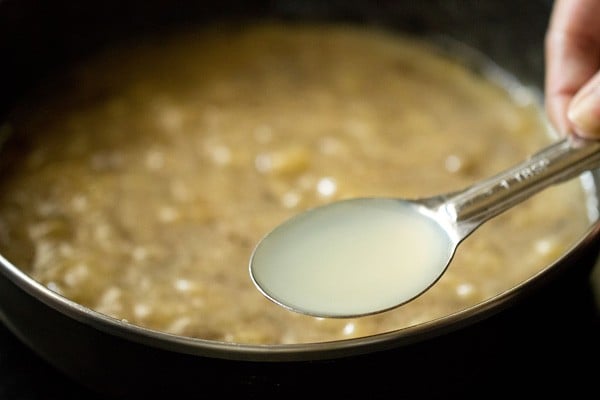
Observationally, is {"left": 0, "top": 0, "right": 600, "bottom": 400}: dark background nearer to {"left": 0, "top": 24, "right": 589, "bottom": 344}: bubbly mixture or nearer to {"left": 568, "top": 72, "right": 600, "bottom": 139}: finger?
{"left": 0, "top": 24, "right": 589, "bottom": 344}: bubbly mixture

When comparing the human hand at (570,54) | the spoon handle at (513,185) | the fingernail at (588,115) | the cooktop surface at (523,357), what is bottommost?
the cooktop surface at (523,357)

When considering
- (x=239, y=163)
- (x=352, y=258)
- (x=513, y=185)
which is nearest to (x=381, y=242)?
(x=352, y=258)

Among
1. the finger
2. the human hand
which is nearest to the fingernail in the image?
the finger

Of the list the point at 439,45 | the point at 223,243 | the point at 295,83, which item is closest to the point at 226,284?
the point at 223,243

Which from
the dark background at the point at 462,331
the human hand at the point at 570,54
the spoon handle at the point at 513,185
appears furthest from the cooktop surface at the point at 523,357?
the human hand at the point at 570,54

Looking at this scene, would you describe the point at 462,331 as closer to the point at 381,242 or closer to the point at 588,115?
the point at 381,242

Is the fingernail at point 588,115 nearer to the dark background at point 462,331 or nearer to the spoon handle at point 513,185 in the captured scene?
the spoon handle at point 513,185
